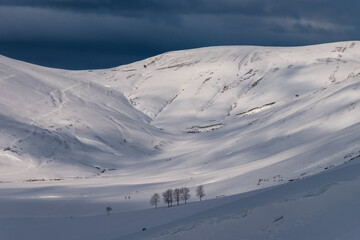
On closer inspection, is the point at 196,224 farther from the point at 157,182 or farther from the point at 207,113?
the point at 207,113

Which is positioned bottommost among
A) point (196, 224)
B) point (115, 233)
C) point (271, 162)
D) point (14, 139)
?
point (196, 224)

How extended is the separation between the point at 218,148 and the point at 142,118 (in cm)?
7421

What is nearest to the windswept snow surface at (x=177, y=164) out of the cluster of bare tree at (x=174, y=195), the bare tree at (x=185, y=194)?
the cluster of bare tree at (x=174, y=195)

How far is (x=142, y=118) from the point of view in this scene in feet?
643

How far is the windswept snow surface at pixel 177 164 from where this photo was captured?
18.5 m

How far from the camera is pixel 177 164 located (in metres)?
122

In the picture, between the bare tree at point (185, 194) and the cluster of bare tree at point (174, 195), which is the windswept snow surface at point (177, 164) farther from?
the bare tree at point (185, 194)

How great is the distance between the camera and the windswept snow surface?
18.5 m

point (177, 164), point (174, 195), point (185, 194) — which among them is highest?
point (177, 164)

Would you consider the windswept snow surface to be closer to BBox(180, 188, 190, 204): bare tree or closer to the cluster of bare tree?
the cluster of bare tree

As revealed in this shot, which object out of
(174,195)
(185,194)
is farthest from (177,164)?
(185,194)

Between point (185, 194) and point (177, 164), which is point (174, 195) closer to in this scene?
point (185, 194)

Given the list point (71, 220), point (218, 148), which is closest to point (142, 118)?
point (218, 148)

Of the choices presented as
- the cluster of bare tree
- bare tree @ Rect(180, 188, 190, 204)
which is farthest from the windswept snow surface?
bare tree @ Rect(180, 188, 190, 204)
